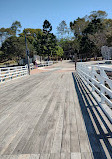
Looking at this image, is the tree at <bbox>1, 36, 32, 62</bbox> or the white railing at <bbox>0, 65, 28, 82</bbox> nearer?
the white railing at <bbox>0, 65, 28, 82</bbox>

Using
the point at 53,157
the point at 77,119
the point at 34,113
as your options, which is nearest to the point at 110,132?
the point at 77,119

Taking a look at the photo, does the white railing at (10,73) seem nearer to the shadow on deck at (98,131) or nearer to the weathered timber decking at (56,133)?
the weathered timber decking at (56,133)

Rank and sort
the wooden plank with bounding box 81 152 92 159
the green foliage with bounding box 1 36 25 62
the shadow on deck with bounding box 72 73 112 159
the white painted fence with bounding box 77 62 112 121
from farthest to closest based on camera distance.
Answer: the green foliage with bounding box 1 36 25 62 → the white painted fence with bounding box 77 62 112 121 → the shadow on deck with bounding box 72 73 112 159 → the wooden plank with bounding box 81 152 92 159

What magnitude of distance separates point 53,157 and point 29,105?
3495 millimetres

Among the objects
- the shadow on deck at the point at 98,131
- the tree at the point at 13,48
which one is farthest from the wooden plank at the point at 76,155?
the tree at the point at 13,48

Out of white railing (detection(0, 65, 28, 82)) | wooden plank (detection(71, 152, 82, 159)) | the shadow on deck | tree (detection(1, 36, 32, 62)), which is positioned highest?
tree (detection(1, 36, 32, 62))

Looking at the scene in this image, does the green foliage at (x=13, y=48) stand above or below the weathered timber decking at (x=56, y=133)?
above

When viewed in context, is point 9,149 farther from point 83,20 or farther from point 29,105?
point 83,20

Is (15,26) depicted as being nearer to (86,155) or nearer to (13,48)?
(13,48)

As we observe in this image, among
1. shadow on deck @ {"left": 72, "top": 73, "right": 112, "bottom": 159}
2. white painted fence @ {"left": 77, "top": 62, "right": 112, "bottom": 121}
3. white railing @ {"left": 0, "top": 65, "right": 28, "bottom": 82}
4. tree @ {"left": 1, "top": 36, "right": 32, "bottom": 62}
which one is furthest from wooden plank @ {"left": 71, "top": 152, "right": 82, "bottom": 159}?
tree @ {"left": 1, "top": 36, "right": 32, "bottom": 62}

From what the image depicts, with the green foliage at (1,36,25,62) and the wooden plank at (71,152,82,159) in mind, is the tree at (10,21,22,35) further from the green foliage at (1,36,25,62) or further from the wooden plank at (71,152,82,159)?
the wooden plank at (71,152,82,159)

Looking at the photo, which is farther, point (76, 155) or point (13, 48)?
point (13, 48)

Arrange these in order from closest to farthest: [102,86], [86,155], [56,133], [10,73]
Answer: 1. [86,155]
2. [56,133]
3. [102,86]
4. [10,73]

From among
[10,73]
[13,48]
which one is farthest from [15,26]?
[10,73]
